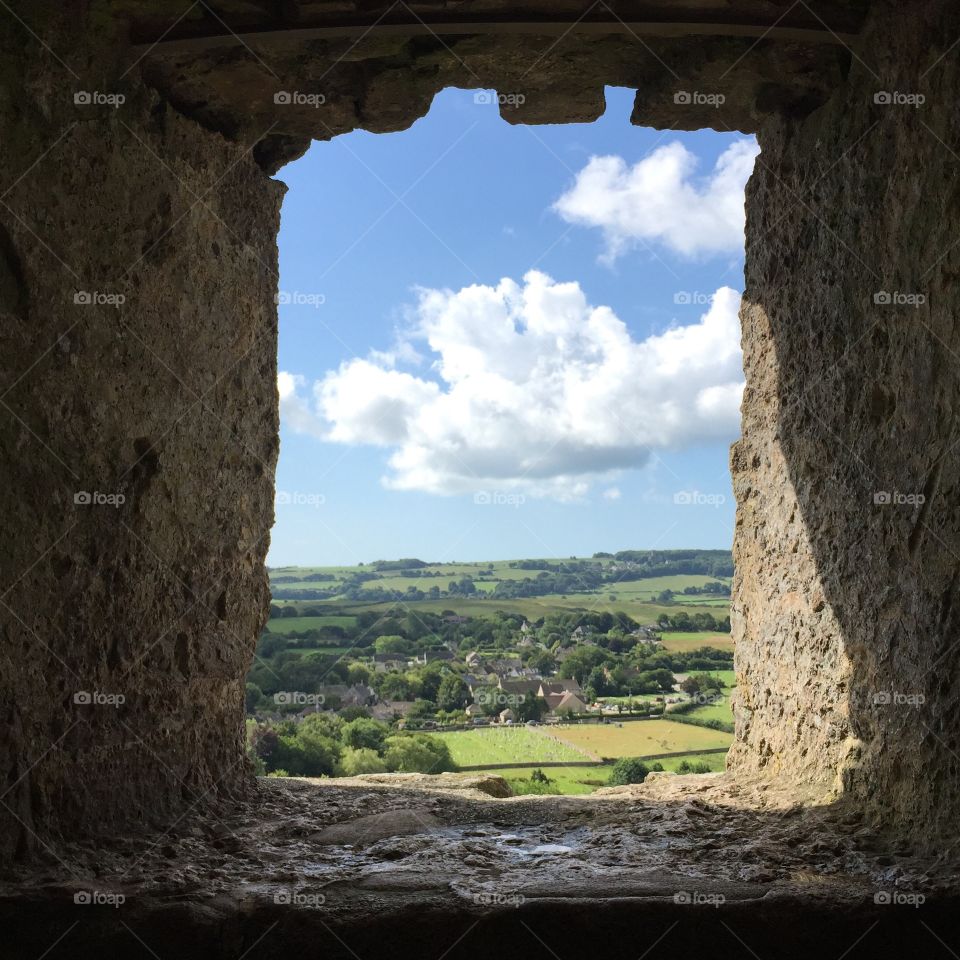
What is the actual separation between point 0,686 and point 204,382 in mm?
2038

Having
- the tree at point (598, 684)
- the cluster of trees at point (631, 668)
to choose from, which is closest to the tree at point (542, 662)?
the cluster of trees at point (631, 668)

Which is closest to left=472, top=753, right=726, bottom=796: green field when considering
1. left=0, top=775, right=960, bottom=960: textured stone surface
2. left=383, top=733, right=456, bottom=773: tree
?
left=383, top=733, right=456, bottom=773: tree

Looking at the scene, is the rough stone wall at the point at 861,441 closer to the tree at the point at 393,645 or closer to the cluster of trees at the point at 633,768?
the cluster of trees at the point at 633,768

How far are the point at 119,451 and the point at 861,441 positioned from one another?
358 centimetres

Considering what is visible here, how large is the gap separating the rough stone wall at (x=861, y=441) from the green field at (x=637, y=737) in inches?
165

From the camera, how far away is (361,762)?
8133mm

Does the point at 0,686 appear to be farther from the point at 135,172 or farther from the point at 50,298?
the point at 135,172

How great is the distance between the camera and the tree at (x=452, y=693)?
952 centimetres

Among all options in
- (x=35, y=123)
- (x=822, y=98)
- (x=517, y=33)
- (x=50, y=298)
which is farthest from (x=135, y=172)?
(x=822, y=98)

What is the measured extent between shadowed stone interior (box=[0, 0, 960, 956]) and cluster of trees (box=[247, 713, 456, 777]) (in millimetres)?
2565

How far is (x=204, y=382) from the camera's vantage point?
5195 millimetres

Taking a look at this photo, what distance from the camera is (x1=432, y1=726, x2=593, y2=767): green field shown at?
9.63 m

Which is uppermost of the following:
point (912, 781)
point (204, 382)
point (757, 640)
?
point (204, 382)

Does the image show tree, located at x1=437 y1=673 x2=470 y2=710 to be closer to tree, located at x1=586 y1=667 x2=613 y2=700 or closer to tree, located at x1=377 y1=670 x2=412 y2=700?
tree, located at x1=377 y1=670 x2=412 y2=700
